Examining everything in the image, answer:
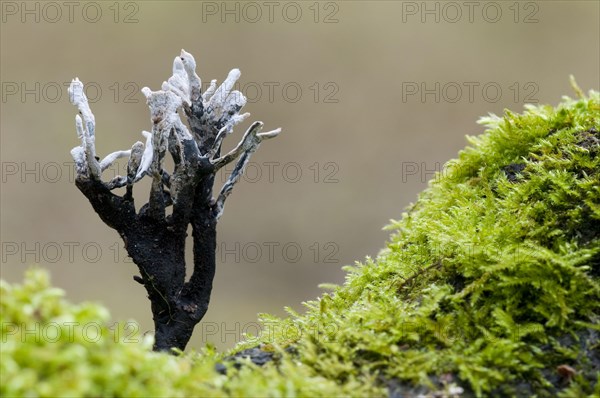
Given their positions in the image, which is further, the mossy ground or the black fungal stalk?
the black fungal stalk

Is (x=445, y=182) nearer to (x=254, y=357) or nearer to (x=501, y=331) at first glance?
(x=501, y=331)

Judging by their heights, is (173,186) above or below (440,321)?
above

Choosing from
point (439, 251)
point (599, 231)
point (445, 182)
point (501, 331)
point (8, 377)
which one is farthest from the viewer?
point (445, 182)

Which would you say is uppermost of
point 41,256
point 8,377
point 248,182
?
point 248,182

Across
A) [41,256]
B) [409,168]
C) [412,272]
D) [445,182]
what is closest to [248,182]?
[409,168]

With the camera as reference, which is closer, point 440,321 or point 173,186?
point 440,321

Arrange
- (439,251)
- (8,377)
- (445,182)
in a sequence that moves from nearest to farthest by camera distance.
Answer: (8,377), (439,251), (445,182)

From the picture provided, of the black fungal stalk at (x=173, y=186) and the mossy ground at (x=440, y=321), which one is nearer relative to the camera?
the mossy ground at (x=440, y=321)

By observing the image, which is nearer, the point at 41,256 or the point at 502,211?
the point at 502,211
